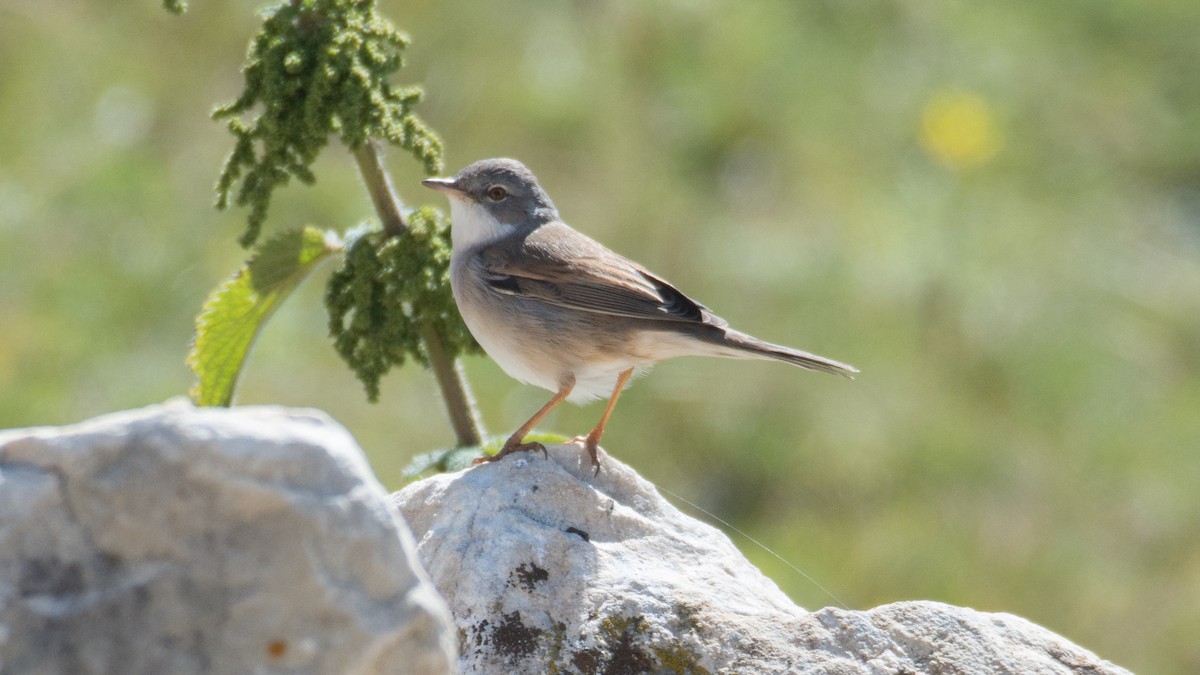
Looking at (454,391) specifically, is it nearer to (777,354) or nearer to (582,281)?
(582,281)

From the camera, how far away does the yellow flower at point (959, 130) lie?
7.66m

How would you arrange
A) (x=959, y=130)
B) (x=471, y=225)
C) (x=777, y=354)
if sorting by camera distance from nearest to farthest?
1. (x=777, y=354)
2. (x=471, y=225)
3. (x=959, y=130)

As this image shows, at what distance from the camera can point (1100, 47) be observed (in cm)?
824

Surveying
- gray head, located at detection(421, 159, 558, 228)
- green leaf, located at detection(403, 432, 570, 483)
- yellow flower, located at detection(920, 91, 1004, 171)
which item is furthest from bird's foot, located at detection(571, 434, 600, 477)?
yellow flower, located at detection(920, 91, 1004, 171)

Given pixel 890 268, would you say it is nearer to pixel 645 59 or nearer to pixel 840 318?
pixel 840 318

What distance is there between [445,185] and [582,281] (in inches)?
24.4

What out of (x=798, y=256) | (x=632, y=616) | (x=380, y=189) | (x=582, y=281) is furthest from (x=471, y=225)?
(x=798, y=256)

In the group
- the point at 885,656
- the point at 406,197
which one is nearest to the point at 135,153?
the point at 406,197

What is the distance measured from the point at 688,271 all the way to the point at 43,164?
364 cm

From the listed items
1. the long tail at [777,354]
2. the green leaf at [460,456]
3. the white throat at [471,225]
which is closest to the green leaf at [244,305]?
the green leaf at [460,456]

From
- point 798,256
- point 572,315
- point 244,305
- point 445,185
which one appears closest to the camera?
point 244,305

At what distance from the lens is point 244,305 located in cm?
368

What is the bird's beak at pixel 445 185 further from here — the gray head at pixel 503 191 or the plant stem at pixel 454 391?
the plant stem at pixel 454 391

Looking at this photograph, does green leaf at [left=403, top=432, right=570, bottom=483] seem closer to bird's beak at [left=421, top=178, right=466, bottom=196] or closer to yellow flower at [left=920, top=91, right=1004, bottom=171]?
bird's beak at [left=421, top=178, right=466, bottom=196]
